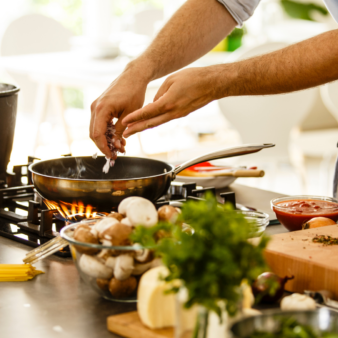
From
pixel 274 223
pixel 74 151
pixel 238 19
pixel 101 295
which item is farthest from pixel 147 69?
pixel 74 151

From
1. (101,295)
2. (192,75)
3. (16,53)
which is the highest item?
(16,53)

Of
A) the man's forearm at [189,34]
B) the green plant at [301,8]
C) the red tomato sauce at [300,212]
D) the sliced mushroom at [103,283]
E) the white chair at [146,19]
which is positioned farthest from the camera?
the white chair at [146,19]

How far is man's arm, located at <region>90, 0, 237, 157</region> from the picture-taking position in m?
1.35

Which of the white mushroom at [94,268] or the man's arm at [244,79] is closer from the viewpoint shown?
the white mushroom at [94,268]

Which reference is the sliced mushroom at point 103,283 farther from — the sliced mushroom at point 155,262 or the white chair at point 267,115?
the white chair at point 267,115

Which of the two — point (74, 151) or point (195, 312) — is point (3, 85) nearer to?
point (195, 312)

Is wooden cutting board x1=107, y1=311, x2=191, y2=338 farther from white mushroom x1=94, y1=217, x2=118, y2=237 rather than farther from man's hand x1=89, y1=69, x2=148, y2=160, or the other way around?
man's hand x1=89, y1=69, x2=148, y2=160

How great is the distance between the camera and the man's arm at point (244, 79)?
1232 mm

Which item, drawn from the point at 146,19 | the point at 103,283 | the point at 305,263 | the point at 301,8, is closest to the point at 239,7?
the point at 305,263

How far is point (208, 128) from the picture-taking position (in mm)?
5359

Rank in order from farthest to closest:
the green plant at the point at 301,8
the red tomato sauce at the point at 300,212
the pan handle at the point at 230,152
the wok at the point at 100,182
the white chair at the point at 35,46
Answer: the green plant at the point at 301,8
the white chair at the point at 35,46
the pan handle at the point at 230,152
the red tomato sauce at the point at 300,212
the wok at the point at 100,182

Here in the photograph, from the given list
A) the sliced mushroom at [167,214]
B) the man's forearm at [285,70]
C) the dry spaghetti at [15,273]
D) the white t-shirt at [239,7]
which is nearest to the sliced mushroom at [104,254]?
the sliced mushroom at [167,214]

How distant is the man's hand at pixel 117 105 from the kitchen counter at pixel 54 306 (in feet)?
1.21

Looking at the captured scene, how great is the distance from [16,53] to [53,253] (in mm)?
4097
